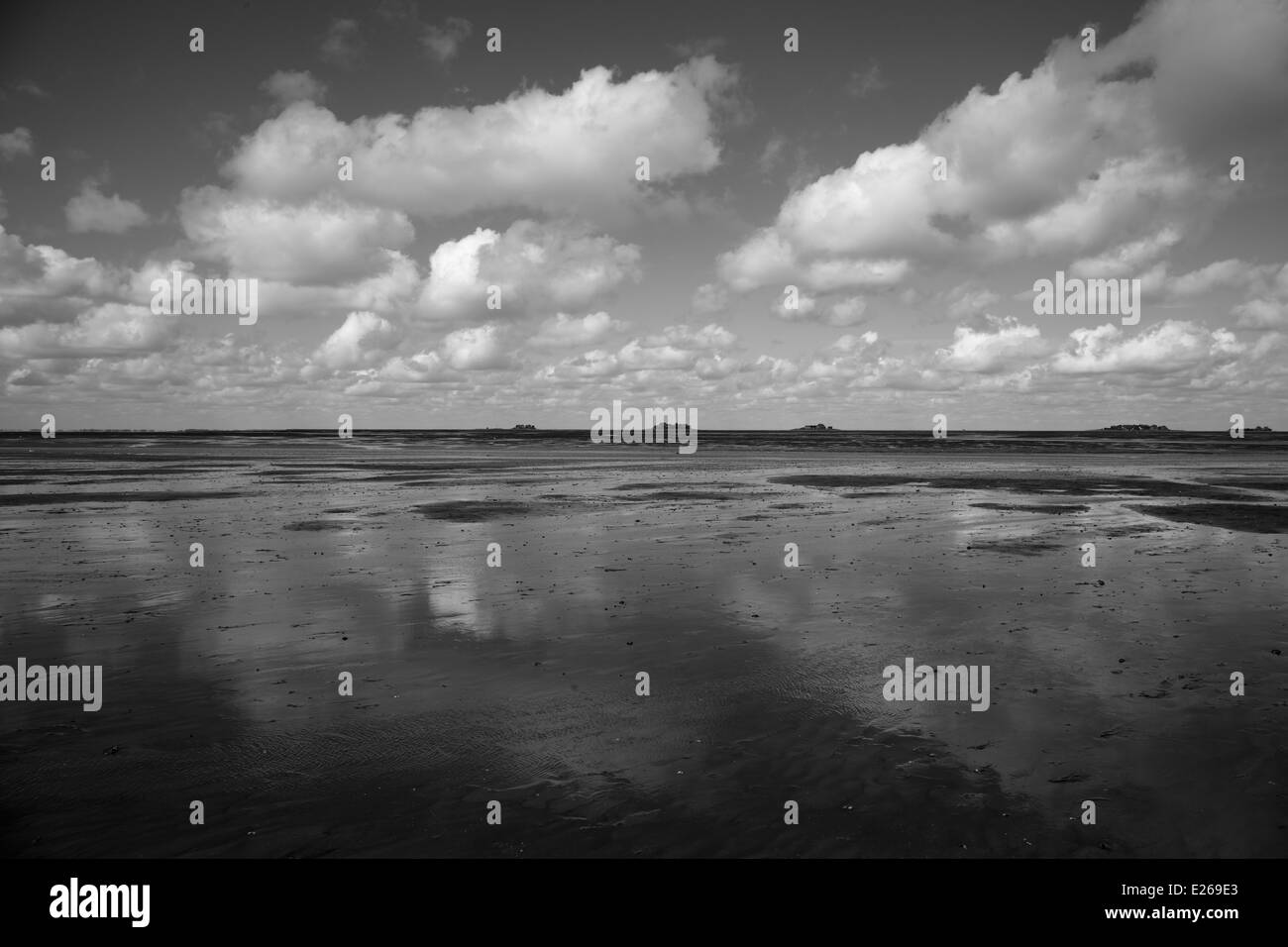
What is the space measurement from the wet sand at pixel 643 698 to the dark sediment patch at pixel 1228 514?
3614 millimetres

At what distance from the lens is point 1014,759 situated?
844 centimetres

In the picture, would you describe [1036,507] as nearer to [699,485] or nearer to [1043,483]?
[1043,483]

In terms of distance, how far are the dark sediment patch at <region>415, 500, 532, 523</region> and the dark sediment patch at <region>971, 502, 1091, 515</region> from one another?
23.3 m

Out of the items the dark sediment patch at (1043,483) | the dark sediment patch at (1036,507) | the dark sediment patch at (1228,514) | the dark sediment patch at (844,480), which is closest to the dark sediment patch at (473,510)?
the dark sediment patch at (844,480)

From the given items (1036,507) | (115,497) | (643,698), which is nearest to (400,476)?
(115,497)

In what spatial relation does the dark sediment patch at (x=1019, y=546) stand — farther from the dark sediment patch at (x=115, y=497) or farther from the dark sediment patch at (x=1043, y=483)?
the dark sediment patch at (x=115, y=497)

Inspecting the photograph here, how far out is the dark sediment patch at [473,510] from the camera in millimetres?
31052

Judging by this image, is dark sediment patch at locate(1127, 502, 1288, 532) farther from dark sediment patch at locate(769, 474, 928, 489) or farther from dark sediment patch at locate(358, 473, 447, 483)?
dark sediment patch at locate(358, 473, 447, 483)

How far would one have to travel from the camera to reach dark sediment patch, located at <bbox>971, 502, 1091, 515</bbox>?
108ft

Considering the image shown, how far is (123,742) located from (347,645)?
13.8ft

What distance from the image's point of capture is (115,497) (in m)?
38.5

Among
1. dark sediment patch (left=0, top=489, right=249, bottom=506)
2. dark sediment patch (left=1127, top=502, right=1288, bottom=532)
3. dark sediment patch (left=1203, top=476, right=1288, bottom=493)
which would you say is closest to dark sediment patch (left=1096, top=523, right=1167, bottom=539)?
dark sediment patch (left=1127, top=502, right=1288, bottom=532)

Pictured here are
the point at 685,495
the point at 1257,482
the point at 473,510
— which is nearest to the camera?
the point at 473,510

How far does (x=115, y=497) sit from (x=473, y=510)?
2189cm
